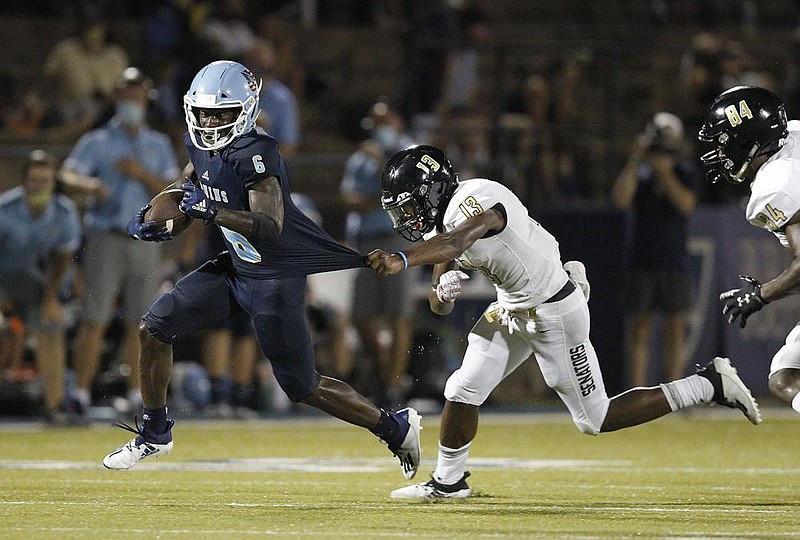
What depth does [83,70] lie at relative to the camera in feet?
42.1

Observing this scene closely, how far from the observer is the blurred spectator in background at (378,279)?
11445 mm

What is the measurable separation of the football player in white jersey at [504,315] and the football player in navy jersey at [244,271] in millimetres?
353

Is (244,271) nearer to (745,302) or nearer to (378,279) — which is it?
(745,302)

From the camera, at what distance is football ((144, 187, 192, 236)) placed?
21.5 feet

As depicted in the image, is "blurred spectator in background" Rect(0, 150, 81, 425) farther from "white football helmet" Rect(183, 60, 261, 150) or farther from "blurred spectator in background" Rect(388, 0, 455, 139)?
"white football helmet" Rect(183, 60, 261, 150)

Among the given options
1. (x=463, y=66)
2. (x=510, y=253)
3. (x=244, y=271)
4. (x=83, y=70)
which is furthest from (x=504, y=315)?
(x=463, y=66)

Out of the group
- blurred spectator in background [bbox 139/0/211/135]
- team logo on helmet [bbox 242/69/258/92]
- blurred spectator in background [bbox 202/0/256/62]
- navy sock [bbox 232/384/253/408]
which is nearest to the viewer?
team logo on helmet [bbox 242/69/258/92]

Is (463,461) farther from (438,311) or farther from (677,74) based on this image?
(677,74)

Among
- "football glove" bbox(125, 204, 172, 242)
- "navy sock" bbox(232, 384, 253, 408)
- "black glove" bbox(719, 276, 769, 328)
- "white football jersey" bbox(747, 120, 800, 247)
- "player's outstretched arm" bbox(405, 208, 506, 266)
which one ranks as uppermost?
"white football jersey" bbox(747, 120, 800, 247)

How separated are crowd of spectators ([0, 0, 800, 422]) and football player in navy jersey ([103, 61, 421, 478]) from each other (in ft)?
13.9

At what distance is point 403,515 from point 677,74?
1104cm

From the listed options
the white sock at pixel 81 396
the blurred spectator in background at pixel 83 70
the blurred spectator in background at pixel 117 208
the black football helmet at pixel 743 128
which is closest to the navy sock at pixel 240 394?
the blurred spectator in background at pixel 117 208

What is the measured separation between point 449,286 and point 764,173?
1369 millimetres

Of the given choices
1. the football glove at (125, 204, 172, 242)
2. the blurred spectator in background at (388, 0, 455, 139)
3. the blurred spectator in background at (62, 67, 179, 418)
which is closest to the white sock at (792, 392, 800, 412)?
the football glove at (125, 204, 172, 242)
